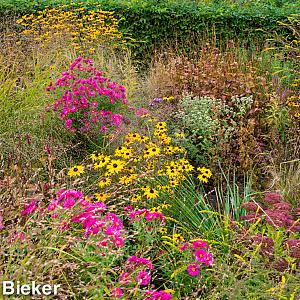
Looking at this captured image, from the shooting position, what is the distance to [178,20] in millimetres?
9047

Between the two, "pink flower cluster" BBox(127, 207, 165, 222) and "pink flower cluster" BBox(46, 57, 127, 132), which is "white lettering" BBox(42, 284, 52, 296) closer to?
"pink flower cluster" BBox(127, 207, 165, 222)

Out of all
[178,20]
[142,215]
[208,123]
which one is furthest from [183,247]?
[178,20]

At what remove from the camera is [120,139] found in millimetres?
4785

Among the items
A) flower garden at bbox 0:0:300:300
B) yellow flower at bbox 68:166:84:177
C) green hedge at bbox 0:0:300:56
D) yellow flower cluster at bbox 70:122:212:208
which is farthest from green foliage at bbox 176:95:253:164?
green hedge at bbox 0:0:300:56

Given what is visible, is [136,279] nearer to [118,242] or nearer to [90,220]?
[118,242]

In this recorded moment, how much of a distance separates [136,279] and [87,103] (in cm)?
231

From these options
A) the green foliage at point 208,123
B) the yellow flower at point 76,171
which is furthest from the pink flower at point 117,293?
the green foliage at point 208,123

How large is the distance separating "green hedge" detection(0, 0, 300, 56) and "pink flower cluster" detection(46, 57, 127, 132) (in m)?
4.41

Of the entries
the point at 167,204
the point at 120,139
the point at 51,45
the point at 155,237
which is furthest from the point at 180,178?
the point at 51,45

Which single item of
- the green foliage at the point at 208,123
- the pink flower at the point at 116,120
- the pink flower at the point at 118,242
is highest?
the pink flower at the point at 116,120

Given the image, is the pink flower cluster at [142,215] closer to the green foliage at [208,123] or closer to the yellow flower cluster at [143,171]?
the yellow flower cluster at [143,171]

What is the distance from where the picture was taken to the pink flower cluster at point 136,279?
2.40m

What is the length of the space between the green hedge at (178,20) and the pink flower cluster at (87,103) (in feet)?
14.5

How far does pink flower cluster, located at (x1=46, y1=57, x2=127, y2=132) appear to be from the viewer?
4543 mm
